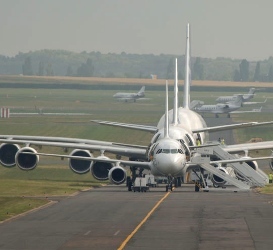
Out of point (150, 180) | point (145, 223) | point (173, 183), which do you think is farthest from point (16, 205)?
point (173, 183)

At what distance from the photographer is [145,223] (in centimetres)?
5244

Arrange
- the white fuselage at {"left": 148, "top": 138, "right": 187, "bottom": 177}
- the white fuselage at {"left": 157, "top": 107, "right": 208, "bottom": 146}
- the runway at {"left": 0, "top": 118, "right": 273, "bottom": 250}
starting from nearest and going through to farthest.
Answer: the runway at {"left": 0, "top": 118, "right": 273, "bottom": 250} → the white fuselage at {"left": 148, "top": 138, "right": 187, "bottom": 177} → the white fuselage at {"left": 157, "top": 107, "right": 208, "bottom": 146}

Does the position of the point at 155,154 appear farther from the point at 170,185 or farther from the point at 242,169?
the point at 242,169

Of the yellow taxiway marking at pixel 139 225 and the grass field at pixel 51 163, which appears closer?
the yellow taxiway marking at pixel 139 225

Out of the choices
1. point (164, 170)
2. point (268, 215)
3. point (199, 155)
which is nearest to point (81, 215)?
point (268, 215)

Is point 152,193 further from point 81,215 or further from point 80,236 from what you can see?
point 80,236

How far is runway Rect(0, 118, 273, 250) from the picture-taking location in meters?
43.5

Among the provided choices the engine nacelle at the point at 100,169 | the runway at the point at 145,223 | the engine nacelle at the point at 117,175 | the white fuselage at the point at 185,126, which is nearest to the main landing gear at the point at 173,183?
the white fuselage at the point at 185,126

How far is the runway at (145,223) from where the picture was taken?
43.5 m

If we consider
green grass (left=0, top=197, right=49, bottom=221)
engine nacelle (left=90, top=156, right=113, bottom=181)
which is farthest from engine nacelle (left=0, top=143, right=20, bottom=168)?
green grass (left=0, top=197, right=49, bottom=221)

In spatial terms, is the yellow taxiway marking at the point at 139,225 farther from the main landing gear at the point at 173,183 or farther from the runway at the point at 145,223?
the main landing gear at the point at 173,183

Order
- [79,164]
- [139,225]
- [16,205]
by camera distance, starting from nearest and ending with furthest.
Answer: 1. [139,225]
2. [16,205]
3. [79,164]

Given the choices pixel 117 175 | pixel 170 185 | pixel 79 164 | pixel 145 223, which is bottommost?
pixel 145 223

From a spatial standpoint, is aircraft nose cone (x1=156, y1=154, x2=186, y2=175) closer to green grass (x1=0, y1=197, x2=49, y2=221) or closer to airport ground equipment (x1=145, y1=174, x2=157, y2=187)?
airport ground equipment (x1=145, y1=174, x2=157, y2=187)
